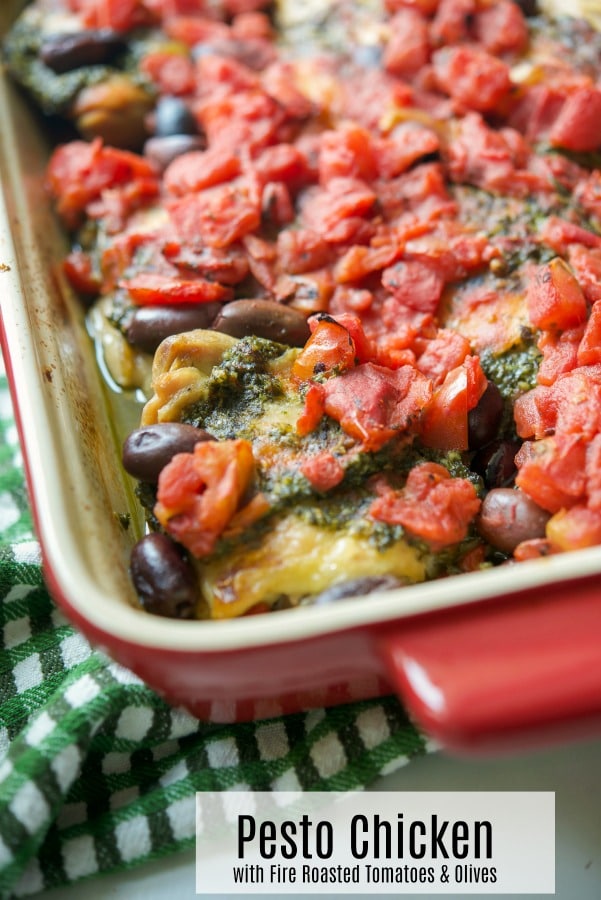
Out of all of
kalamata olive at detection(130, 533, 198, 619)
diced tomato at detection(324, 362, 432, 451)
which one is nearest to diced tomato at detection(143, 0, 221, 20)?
diced tomato at detection(324, 362, 432, 451)

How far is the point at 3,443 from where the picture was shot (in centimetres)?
318

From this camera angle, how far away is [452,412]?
7.79 feet

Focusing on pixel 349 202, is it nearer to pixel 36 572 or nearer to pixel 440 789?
pixel 36 572

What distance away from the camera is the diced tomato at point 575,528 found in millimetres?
2041

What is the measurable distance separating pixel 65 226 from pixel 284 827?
7.20ft

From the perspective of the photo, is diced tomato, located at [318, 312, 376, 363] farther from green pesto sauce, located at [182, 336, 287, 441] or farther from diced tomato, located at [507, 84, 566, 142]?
diced tomato, located at [507, 84, 566, 142]

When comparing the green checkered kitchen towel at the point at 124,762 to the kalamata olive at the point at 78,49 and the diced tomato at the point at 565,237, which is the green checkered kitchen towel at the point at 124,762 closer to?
the diced tomato at the point at 565,237

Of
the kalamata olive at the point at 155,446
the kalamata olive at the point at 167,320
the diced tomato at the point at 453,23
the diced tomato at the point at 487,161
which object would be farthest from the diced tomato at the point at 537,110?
the kalamata olive at the point at 155,446

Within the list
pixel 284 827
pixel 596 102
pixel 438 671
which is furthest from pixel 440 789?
pixel 596 102

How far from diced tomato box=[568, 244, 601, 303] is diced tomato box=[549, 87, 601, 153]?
0.55 metres

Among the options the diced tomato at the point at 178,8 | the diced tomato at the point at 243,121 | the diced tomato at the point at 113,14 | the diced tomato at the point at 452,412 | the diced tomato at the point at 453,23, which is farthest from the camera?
the diced tomato at the point at 178,8

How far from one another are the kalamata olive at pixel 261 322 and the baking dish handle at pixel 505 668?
1111 mm

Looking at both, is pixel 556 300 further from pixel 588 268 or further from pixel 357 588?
pixel 357 588

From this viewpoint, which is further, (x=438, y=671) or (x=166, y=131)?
(x=166, y=131)
